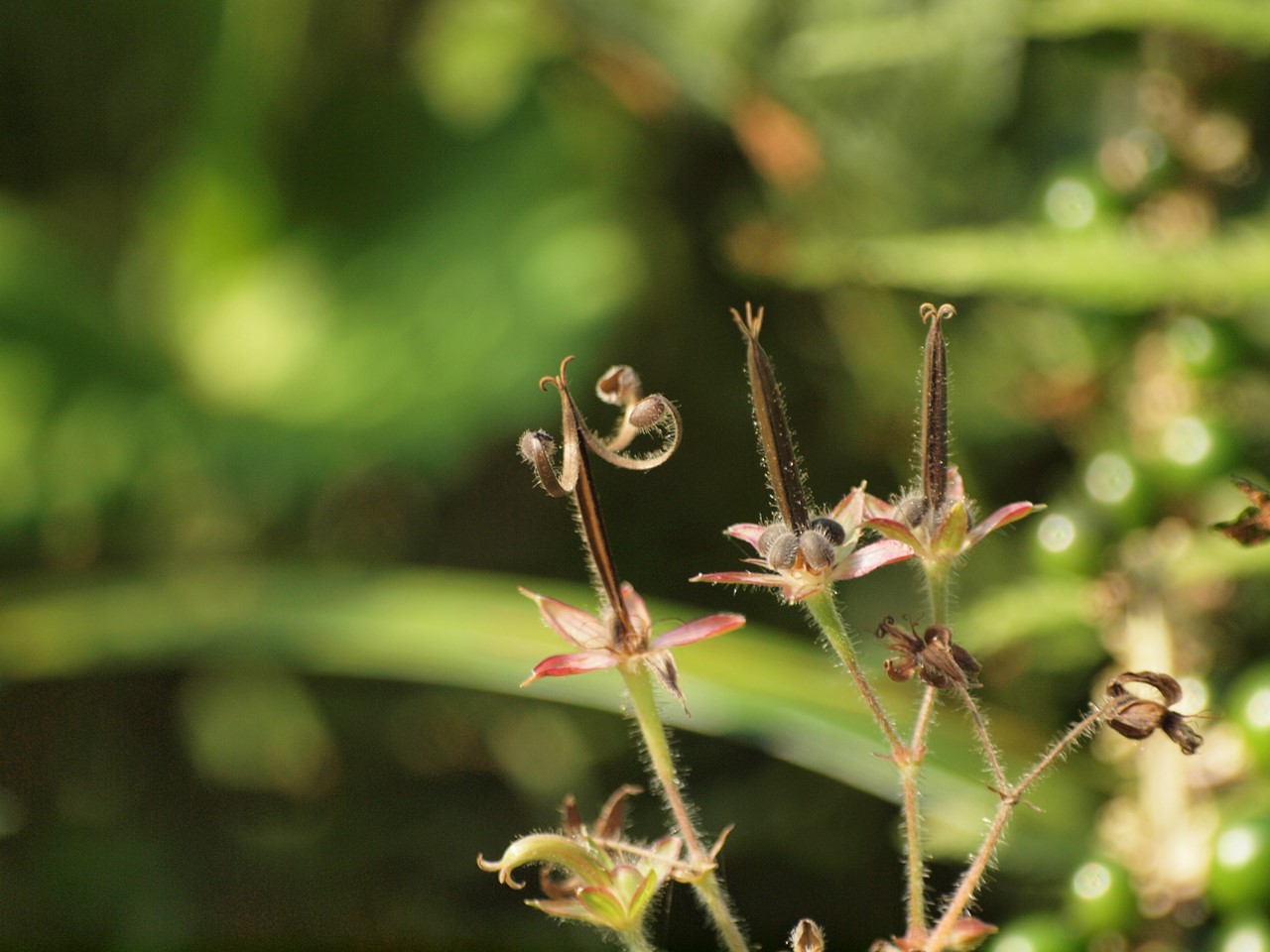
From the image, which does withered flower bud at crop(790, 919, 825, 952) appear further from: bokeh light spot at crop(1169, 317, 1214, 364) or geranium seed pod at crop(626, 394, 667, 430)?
bokeh light spot at crop(1169, 317, 1214, 364)

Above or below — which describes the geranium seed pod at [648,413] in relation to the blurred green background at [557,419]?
below

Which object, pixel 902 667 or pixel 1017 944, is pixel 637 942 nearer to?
pixel 902 667

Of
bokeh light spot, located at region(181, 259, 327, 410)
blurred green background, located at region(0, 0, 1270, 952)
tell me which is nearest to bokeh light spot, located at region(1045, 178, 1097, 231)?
blurred green background, located at region(0, 0, 1270, 952)

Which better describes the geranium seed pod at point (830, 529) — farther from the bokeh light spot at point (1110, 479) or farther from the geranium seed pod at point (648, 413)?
the bokeh light spot at point (1110, 479)

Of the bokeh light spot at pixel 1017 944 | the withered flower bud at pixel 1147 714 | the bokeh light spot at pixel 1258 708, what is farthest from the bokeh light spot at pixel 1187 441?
the withered flower bud at pixel 1147 714

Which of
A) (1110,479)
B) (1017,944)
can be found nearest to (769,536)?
(1017,944)

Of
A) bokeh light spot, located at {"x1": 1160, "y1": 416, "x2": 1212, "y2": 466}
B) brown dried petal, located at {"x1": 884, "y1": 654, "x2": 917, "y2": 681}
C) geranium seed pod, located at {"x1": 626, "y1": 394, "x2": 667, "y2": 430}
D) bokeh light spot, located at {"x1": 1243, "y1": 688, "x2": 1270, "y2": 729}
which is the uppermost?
bokeh light spot, located at {"x1": 1160, "y1": 416, "x2": 1212, "y2": 466}
